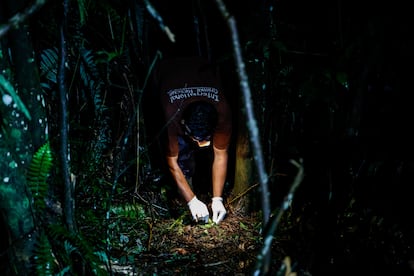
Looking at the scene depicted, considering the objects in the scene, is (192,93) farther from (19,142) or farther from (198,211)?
(19,142)

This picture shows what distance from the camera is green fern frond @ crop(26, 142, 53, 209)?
2.09 metres

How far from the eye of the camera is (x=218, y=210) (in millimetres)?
4207

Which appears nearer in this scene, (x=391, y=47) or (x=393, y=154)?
(x=391, y=47)

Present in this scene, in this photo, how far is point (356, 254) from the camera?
2.69 metres

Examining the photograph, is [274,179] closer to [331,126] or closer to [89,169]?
[331,126]

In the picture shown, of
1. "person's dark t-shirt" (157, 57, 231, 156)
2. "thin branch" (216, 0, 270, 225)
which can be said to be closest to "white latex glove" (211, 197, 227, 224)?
"person's dark t-shirt" (157, 57, 231, 156)

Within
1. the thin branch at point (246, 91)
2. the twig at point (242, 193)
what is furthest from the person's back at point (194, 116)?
the thin branch at point (246, 91)

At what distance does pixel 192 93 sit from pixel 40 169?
2.30m

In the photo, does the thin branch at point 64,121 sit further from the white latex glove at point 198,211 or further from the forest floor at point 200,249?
the white latex glove at point 198,211

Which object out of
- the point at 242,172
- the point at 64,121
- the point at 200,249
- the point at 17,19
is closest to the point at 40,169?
the point at 64,121

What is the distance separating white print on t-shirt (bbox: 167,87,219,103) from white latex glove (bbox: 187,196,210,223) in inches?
44.8

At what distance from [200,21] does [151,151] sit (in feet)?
5.98

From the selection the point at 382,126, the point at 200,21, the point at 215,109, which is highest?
the point at 200,21

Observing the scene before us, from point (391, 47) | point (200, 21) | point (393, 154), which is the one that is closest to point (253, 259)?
point (393, 154)
